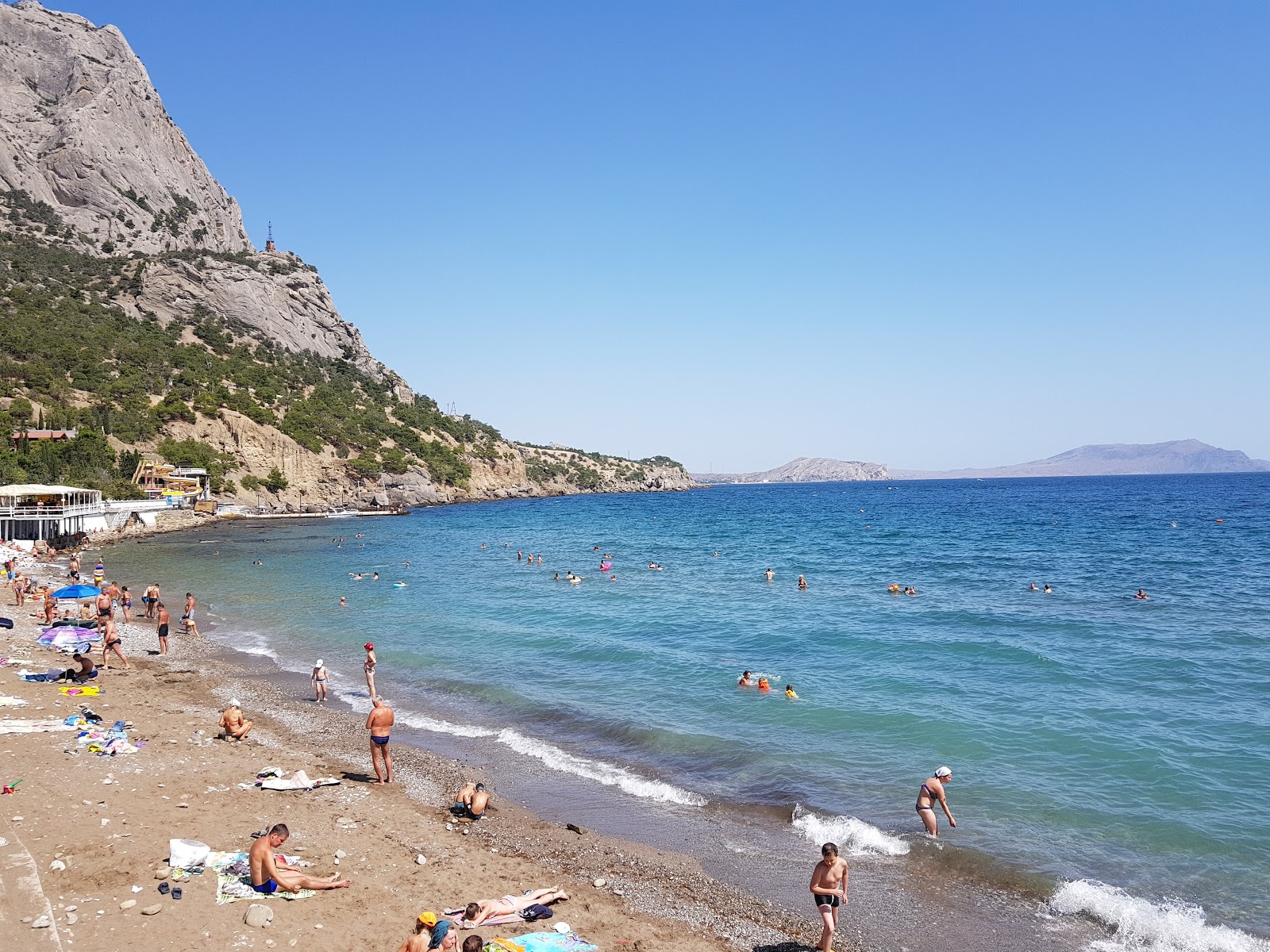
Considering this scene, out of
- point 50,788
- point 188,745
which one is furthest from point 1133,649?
point 50,788

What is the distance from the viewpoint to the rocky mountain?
266ft

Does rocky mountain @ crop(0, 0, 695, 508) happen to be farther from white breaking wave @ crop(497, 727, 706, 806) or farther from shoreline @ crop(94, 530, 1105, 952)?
shoreline @ crop(94, 530, 1105, 952)

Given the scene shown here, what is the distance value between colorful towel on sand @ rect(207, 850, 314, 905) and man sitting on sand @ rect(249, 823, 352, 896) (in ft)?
0.18

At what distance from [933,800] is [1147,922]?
3.11m

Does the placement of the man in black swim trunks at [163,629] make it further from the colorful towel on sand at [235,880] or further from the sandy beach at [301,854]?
the colorful towel on sand at [235,880]

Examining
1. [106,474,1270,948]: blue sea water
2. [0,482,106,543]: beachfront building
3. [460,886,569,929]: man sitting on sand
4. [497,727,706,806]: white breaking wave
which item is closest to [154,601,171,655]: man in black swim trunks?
[106,474,1270,948]: blue sea water

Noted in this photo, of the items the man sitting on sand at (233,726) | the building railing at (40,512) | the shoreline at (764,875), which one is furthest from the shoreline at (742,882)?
the building railing at (40,512)

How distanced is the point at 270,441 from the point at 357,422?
61.6 feet

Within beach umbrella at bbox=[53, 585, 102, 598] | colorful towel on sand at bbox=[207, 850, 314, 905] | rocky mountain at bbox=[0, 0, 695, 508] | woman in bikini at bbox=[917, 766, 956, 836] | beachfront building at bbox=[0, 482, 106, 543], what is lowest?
woman in bikini at bbox=[917, 766, 956, 836]

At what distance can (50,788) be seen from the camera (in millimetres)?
11453

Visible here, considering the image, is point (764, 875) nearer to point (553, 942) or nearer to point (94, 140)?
point (553, 942)

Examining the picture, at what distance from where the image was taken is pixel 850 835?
11641mm

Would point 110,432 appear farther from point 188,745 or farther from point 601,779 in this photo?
point 601,779

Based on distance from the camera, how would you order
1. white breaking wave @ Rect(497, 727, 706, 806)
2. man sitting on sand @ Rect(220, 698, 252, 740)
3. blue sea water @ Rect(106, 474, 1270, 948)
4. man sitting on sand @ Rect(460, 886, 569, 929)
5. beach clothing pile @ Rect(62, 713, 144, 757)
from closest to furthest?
man sitting on sand @ Rect(460, 886, 569, 929) → blue sea water @ Rect(106, 474, 1270, 948) → white breaking wave @ Rect(497, 727, 706, 806) → beach clothing pile @ Rect(62, 713, 144, 757) → man sitting on sand @ Rect(220, 698, 252, 740)
